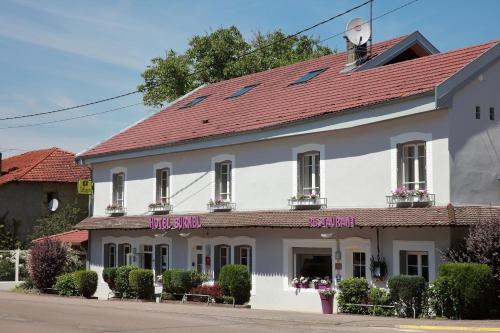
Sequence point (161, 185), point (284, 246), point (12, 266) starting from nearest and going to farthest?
point (284, 246) < point (161, 185) < point (12, 266)

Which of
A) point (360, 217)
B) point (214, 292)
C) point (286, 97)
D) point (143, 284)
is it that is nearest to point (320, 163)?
point (360, 217)

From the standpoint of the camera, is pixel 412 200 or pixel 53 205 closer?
pixel 412 200

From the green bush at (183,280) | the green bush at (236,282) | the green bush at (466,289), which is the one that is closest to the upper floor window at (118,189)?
the green bush at (183,280)

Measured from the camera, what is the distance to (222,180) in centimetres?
2881

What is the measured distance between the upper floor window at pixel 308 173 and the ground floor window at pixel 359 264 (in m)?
2.58

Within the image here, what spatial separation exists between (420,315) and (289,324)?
4357 mm

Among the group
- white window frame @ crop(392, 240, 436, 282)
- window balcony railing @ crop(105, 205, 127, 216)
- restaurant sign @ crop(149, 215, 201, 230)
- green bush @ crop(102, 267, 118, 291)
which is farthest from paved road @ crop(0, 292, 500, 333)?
window balcony railing @ crop(105, 205, 127, 216)

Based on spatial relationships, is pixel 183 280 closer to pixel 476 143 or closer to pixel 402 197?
pixel 402 197

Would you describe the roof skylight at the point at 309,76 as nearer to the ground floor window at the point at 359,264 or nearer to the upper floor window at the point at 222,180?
the upper floor window at the point at 222,180

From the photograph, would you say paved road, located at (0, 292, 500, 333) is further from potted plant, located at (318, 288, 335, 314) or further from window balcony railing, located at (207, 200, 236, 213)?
window balcony railing, located at (207, 200, 236, 213)

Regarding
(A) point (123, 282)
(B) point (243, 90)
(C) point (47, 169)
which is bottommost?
(A) point (123, 282)

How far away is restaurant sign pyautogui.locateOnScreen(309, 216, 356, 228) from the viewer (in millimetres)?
22219

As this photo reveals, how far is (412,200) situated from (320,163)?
410 cm

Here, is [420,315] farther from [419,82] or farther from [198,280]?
[198,280]
